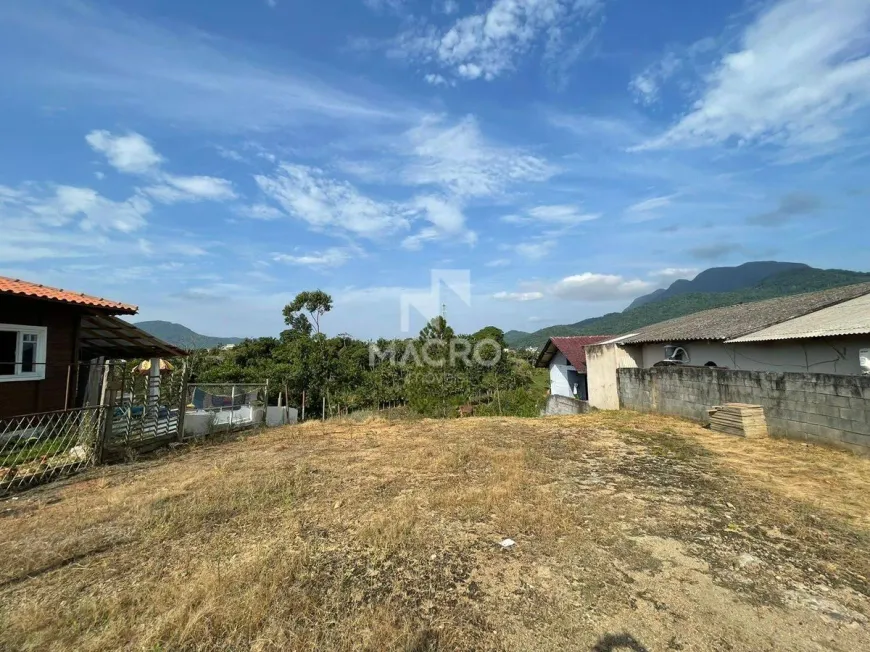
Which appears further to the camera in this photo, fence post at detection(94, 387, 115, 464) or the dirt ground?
fence post at detection(94, 387, 115, 464)

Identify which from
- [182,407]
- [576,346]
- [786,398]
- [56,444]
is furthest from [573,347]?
[56,444]

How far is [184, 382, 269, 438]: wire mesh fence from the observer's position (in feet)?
28.1

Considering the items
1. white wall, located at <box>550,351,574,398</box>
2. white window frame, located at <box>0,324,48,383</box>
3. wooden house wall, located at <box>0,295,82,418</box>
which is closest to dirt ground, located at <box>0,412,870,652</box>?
wooden house wall, located at <box>0,295,82,418</box>

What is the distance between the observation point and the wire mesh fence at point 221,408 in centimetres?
858

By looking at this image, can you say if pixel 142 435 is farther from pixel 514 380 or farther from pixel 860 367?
pixel 514 380

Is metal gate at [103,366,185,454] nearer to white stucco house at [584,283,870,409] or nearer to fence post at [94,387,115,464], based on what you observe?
fence post at [94,387,115,464]

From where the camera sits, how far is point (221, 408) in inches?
381

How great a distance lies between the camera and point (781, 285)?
210 ft

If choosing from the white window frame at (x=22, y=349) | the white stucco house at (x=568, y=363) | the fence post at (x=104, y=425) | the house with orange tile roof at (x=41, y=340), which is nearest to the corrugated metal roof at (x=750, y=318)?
the white stucco house at (x=568, y=363)

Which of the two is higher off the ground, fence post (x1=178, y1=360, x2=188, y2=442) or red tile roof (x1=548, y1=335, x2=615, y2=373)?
red tile roof (x1=548, y1=335, x2=615, y2=373)

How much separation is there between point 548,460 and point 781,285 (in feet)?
266

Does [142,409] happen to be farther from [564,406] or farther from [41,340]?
[564,406]

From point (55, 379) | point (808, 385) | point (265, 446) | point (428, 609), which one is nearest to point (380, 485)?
point (428, 609)

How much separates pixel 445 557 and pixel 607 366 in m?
12.5
